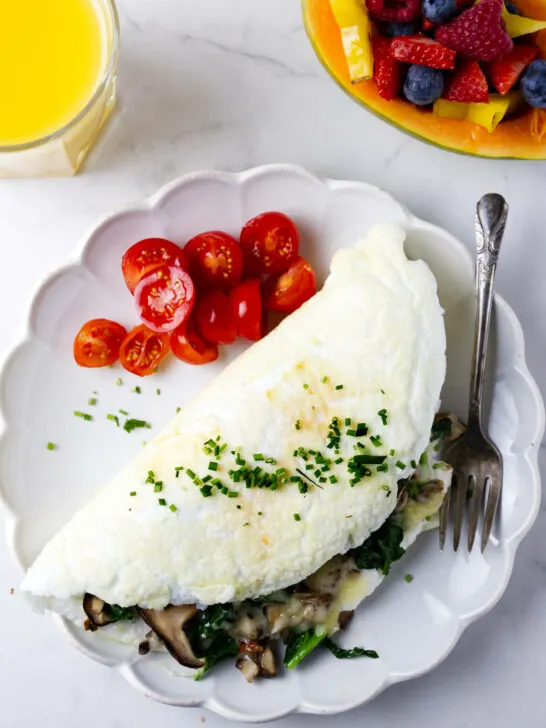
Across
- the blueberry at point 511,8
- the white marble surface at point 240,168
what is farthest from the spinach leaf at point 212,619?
the blueberry at point 511,8

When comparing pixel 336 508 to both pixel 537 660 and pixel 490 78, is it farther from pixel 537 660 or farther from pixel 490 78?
pixel 490 78

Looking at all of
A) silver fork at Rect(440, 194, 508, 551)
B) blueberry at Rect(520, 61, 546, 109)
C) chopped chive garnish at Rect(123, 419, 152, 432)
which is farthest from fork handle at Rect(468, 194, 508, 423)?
chopped chive garnish at Rect(123, 419, 152, 432)

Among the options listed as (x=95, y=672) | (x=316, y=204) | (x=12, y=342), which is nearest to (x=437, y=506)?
(x=316, y=204)

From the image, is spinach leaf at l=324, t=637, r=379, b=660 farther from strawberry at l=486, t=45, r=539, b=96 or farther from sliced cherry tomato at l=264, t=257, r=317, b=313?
strawberry at l=486, t=45, r=539, b=96

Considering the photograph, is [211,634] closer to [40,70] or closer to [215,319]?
[215,319]

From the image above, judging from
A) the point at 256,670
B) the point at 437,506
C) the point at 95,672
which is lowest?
the point at 95,672

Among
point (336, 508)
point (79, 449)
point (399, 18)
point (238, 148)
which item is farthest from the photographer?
point (238, 148)

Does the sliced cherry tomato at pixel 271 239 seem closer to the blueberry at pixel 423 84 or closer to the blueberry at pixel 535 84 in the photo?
the blueberry at pixel 423 84
